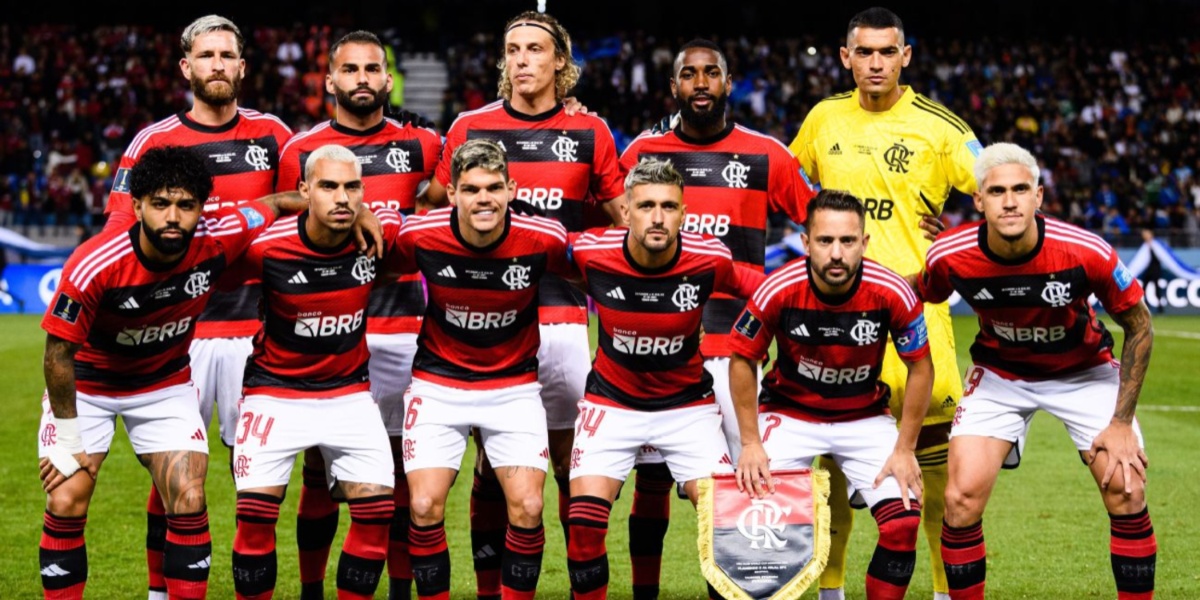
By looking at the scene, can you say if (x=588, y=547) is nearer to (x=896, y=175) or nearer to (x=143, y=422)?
(x=143, y=422)

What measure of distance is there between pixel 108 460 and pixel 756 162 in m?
6.70

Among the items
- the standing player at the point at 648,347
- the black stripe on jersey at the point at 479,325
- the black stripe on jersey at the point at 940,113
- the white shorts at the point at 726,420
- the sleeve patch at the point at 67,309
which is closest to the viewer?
the sleeve patch at the point at 67,309

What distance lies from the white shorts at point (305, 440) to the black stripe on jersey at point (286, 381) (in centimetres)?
6

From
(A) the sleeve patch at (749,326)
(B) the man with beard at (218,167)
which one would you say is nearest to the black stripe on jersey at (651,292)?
(A) the sleeve patch at (749,326)

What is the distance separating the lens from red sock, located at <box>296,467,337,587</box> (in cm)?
660

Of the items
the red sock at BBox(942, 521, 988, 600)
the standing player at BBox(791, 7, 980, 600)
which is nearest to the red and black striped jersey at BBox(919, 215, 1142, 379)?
the standing player at BBox(791, 7, 980, 600)

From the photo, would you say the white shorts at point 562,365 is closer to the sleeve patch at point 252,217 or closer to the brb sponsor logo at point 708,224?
the brb sponsor logo at point 708,224

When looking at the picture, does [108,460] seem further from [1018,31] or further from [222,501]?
[1018,31]

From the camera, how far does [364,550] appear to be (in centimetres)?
585

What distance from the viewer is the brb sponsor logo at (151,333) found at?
19.4ft

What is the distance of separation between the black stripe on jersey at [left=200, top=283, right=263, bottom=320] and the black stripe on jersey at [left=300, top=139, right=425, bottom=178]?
Answer: 0.70 meters

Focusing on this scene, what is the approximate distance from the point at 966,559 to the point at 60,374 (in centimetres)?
388

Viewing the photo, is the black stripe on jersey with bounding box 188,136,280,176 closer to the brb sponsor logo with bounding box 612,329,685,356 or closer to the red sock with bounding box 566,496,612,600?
the brb sponsor logo with bounding box 612,329,685,356

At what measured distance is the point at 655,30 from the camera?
103 feet
